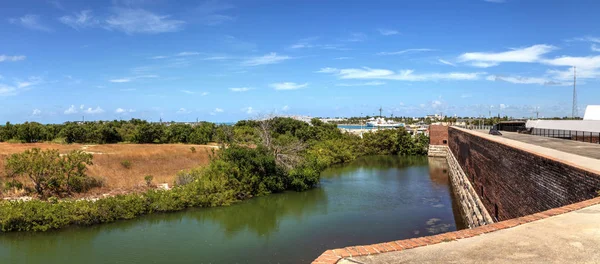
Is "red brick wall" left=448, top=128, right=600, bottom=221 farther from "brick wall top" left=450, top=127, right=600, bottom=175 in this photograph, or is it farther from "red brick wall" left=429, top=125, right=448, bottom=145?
"red brick wall" left=429, top=125, right=448, bottom=145

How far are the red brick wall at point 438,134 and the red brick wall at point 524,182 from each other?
3516 centimetres

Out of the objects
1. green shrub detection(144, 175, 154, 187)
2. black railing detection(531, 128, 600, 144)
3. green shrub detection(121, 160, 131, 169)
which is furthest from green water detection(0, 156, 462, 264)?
green shrub detection(121, 160, 131, 169)

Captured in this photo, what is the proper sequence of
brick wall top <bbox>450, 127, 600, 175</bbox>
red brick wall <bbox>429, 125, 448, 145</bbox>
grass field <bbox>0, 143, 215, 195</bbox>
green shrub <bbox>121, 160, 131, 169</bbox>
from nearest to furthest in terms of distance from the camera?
1. brick wall top <bbox>450, 127, 600, 175</bbox>
2. grass field <bbox>0, 143, 215, 195</bbox>
3. green shrub <bbox>121, 160, 131, 169</bbox>
4. red brick wall <bbox>429, 125, 448, 145</bbox>

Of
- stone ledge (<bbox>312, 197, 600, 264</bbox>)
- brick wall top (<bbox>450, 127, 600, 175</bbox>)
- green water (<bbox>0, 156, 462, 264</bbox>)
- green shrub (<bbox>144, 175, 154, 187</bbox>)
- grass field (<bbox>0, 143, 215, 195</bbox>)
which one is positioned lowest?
green water (<bbox>0, 156, 462, 264</bbox>)

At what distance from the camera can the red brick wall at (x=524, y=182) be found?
6.43 metres

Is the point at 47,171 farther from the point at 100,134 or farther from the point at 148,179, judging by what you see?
the point at 100,134

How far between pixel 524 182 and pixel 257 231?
1105 centimetres

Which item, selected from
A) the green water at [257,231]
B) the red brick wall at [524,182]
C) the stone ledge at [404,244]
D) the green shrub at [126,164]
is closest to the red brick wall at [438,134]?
the green water at [257,231]

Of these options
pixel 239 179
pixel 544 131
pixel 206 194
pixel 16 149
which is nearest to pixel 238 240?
pixel 206 194

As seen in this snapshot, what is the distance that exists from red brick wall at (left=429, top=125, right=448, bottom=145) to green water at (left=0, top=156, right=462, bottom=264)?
996 inches

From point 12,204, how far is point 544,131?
28.0 metres

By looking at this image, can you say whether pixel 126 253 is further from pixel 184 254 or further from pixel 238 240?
pixel 238 240

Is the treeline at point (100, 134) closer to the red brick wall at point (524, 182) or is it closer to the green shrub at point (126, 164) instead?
the green shrub at point (126, 164)

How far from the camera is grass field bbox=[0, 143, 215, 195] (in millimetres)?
24031
